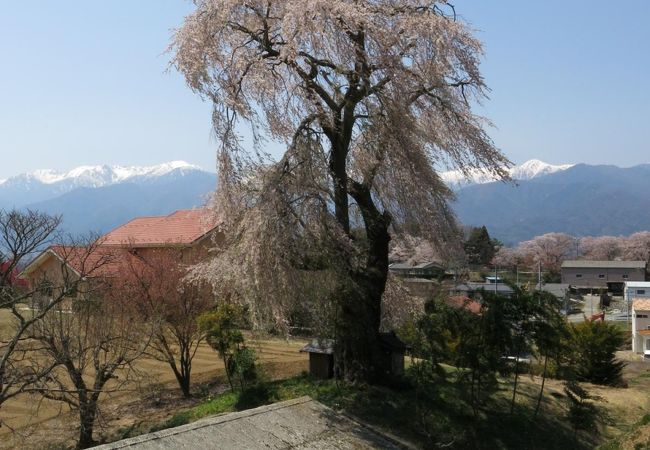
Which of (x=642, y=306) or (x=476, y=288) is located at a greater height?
(x=476, y=288)

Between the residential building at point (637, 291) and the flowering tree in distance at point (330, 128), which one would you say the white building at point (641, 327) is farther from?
the flowering tree in distance at point (330, 128)

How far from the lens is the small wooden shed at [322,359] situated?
11485 mm

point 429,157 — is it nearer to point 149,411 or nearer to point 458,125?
point 458,125

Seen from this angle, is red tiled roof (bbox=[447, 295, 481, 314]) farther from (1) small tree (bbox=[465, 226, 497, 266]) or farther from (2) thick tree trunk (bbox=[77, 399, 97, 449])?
(1) small tree (bbox=[465, 226, 497, 266])

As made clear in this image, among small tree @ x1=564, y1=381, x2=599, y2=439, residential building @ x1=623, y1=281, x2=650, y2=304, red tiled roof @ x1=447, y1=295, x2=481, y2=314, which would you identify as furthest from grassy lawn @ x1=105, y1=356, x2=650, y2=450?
residential building @ x1=623, y1=281, x2=650, y2=304

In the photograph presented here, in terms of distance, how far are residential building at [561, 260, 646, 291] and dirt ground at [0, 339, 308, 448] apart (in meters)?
59.9

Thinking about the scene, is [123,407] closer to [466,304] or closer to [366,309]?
[366,309]

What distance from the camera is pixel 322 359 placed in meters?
11.6

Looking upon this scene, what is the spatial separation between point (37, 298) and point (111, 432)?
4312 millimetres

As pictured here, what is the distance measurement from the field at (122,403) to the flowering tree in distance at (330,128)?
2.49m

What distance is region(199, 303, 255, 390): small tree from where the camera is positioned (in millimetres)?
12414

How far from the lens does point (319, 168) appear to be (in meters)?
10.0

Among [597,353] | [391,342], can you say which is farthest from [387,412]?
[597,353]

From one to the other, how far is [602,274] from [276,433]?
70.5 meters
